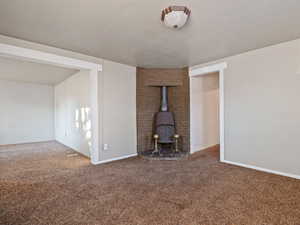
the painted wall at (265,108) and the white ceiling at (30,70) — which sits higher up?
the white ceiling at (30,70)

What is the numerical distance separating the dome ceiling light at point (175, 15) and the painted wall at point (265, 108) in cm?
193

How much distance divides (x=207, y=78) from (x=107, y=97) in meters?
2.86

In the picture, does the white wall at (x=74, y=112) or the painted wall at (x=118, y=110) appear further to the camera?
the white wall at (x=74, y=112)

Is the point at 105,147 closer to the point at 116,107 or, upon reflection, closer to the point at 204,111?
the point at 116,107

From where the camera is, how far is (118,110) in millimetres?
3719

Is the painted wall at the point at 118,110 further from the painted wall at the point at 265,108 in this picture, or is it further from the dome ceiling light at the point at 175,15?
the painted wall at the point at 265,108

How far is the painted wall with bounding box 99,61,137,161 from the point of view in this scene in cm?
348

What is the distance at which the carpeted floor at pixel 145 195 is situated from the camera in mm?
1623

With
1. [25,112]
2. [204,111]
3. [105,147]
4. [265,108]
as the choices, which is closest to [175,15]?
[265,108]

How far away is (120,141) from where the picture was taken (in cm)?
375

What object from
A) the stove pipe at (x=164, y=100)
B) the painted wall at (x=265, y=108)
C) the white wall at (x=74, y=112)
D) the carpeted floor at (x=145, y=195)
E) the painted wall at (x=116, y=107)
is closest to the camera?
the carpeted floor at (x=145, y=195)

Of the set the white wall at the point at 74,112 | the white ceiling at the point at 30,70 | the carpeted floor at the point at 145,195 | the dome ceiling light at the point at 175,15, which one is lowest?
the carpeted floor at the point at 145,195

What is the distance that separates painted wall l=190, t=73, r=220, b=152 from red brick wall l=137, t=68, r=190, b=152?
190 mm

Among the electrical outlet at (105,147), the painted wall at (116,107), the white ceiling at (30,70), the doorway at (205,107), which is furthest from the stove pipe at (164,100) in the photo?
the white ceiling at (30,70)
